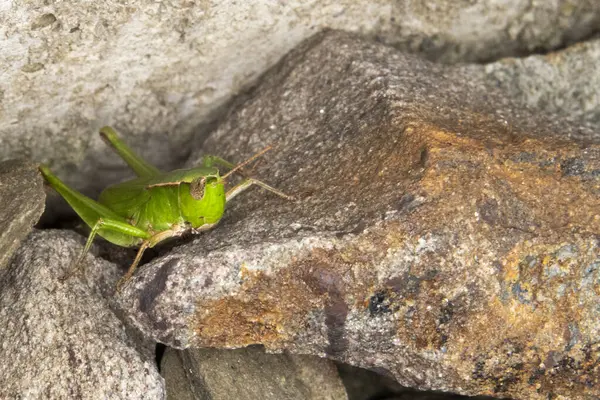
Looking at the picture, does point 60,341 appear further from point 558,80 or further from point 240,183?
point 558,80

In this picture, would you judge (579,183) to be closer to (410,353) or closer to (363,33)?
(410,353)

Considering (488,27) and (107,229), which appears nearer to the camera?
(107,229)

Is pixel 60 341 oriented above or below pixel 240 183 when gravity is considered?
below

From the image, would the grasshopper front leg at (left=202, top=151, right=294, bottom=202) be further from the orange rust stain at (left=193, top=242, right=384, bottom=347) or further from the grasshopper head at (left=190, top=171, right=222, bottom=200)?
the orange rust stain at (left=193, top=242, right=384, bottom=347)

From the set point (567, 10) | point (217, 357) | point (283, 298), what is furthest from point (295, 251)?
point (567, 10)

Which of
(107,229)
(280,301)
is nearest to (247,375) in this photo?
(280,301)

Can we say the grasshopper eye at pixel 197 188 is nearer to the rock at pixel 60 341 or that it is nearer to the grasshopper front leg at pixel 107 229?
the grasshopper front leg at pixel 107 229

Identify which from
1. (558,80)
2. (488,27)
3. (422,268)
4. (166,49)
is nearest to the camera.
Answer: (422,268)
